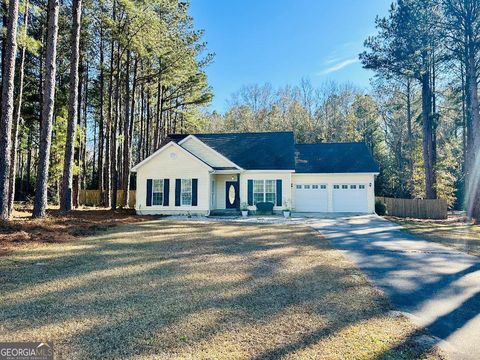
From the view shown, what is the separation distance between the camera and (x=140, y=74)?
25.0 metres

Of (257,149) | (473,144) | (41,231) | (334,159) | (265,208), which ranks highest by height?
(257,149)

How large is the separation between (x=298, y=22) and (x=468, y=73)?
10.9 m

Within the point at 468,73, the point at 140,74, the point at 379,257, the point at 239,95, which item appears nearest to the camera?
the point at 379,257

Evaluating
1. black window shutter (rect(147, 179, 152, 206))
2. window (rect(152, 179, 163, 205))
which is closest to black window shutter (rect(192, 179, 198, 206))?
window (rect(152, 179, 163, 205))

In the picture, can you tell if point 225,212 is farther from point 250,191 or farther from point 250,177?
point 250,177

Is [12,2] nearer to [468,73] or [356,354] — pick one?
[356,354]

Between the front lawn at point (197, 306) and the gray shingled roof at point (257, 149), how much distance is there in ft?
A: 41.8

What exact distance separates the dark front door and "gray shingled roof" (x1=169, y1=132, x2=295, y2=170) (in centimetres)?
140

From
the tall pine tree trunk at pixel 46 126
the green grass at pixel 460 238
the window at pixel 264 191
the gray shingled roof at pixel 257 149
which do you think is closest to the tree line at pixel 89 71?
the tall pine tree trunk at pixel 46 126

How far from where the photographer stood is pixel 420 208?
22266mm

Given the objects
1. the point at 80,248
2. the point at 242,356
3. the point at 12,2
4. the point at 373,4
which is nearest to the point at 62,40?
the point at 12,2

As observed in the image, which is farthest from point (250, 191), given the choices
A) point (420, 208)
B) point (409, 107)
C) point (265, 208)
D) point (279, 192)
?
point (409, 107)

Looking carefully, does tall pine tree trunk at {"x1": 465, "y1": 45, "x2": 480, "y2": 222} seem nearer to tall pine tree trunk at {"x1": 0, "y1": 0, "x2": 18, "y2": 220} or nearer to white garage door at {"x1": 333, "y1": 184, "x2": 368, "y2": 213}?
white garage door at {"x1": 333, "y1": 184, "x2": 368, "y2": 213}

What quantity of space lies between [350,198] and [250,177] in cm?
703
